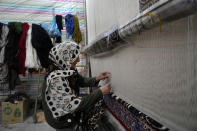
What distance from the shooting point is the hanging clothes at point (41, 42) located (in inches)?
79.1

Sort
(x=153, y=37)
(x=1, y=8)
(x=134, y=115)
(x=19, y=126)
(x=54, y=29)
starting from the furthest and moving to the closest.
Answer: (x=1, y=8), (x=54, y=29), (x=19, y=126), (x=134, y=115), (x=153, y=37)

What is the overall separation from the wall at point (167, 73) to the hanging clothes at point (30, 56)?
1.64 m

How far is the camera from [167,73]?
0.54 meters

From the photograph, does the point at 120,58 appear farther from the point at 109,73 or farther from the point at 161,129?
the point at 161,129

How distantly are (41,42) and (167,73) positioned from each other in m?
1.95

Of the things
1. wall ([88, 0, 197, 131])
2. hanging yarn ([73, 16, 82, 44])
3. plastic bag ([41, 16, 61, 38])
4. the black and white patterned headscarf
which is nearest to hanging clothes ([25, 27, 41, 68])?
plastic bag ([41, 16, 61, 38])

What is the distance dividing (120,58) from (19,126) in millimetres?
1928

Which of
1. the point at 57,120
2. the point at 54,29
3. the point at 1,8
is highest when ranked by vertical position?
the point at 1,8

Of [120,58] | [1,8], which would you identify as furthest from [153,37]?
[1,8]

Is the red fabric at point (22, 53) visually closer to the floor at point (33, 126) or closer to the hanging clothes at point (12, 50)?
the hanging clothes at point (12, 50)

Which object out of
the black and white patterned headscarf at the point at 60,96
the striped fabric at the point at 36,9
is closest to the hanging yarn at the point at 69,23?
the striped fabric at the point at 36,9

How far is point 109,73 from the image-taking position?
123 centimetres

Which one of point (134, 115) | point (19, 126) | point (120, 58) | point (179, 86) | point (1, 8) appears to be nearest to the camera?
point (179, 86)

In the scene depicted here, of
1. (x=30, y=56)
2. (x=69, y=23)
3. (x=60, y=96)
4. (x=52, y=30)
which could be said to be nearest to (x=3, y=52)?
(x=30, y=56)
